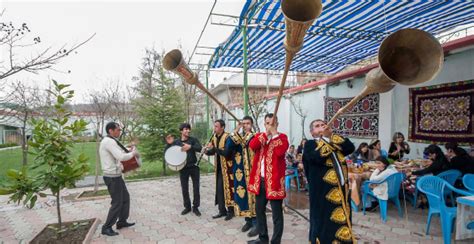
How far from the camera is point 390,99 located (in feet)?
21.0

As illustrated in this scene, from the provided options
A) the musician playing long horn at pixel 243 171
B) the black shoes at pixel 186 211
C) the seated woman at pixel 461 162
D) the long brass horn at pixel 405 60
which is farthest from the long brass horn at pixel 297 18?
the seated woman at pixel 461 162

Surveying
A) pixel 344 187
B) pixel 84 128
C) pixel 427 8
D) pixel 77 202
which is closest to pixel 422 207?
pixel 344 187

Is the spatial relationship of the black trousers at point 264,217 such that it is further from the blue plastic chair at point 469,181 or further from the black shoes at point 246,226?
the blue plastic chair at point 469,181

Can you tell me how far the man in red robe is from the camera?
2883mm

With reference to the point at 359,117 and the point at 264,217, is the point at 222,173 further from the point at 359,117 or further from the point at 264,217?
the point at 359,117

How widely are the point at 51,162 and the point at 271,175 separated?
113 inches

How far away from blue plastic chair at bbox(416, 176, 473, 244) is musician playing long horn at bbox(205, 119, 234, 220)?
8.62 ft

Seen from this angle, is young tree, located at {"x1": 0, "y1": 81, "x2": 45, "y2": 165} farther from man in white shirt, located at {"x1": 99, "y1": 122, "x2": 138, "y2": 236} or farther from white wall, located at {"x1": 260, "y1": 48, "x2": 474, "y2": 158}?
white wall, located at {"x1": 260, "y1": 48, "x2": 474, "y2": 158}

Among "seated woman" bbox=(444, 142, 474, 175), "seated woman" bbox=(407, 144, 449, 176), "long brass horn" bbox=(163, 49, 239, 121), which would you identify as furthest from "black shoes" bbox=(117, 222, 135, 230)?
"seated woman" bbox=(444, 142, 474, 175)

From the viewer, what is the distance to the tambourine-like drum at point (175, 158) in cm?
427

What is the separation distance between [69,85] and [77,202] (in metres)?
3.31

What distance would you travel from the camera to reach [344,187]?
2.54 meters

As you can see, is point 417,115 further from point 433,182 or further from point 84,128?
point 84,128

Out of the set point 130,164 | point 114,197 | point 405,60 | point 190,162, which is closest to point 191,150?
point 190,162
